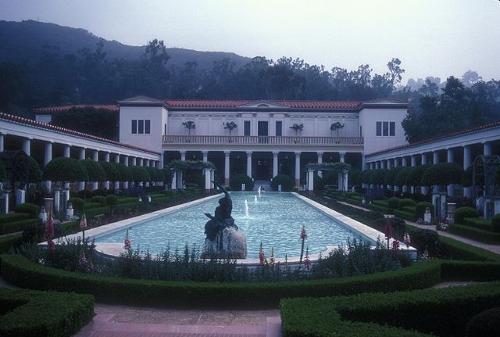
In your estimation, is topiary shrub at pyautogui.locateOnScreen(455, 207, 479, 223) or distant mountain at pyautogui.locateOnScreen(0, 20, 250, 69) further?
distant mountain at pyautogui.locateOnScreen(0, 20, 250, 69)

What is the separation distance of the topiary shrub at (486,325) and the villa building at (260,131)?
49.7 metres

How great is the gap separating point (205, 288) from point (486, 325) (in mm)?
3726

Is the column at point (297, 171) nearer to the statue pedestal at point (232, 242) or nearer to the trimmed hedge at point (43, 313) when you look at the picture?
the statue pedestal at point (232, 242)

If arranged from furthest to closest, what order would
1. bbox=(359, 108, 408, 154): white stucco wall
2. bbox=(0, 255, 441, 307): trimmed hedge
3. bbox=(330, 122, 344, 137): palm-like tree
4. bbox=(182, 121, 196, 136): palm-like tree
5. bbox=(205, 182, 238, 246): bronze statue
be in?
bbox=(182, 121, 196, 136): palm-like tree < bbox=(330, 122, 344, 137): palm-like tree < bbox=(359, 108, 408, 154): white stucco wall < bbox=(205, 182, 238, 246): bronze statue < bbox=(0, 255, 441, 307): trimmed hedge

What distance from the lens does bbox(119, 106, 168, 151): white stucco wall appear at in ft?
181

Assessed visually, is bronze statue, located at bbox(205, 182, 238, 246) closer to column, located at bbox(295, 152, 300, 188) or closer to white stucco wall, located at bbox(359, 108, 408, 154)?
column, located at bbox(295, 152, 300, 188)

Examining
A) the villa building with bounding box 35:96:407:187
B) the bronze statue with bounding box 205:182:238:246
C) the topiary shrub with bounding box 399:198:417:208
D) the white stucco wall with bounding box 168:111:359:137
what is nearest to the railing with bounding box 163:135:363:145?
the villa building with bounding box 35:96:407:187

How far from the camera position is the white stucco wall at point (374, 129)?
5550 centimetres

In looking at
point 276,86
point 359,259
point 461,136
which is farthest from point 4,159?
point 276,86

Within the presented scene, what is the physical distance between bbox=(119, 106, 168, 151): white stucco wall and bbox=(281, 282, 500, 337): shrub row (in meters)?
50.3

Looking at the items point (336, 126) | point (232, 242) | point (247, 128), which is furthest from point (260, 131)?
point (232, 242)

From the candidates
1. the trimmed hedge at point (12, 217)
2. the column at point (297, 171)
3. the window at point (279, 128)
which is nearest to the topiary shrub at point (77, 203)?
the trimmed hedge at point (12, 217)

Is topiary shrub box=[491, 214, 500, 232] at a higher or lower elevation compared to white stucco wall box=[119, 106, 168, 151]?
lower

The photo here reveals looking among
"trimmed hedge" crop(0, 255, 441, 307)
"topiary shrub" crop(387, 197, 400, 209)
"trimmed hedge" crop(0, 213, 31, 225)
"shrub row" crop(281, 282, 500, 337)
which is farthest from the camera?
"topiary shrub" crop(387, 197, 400, 209)
